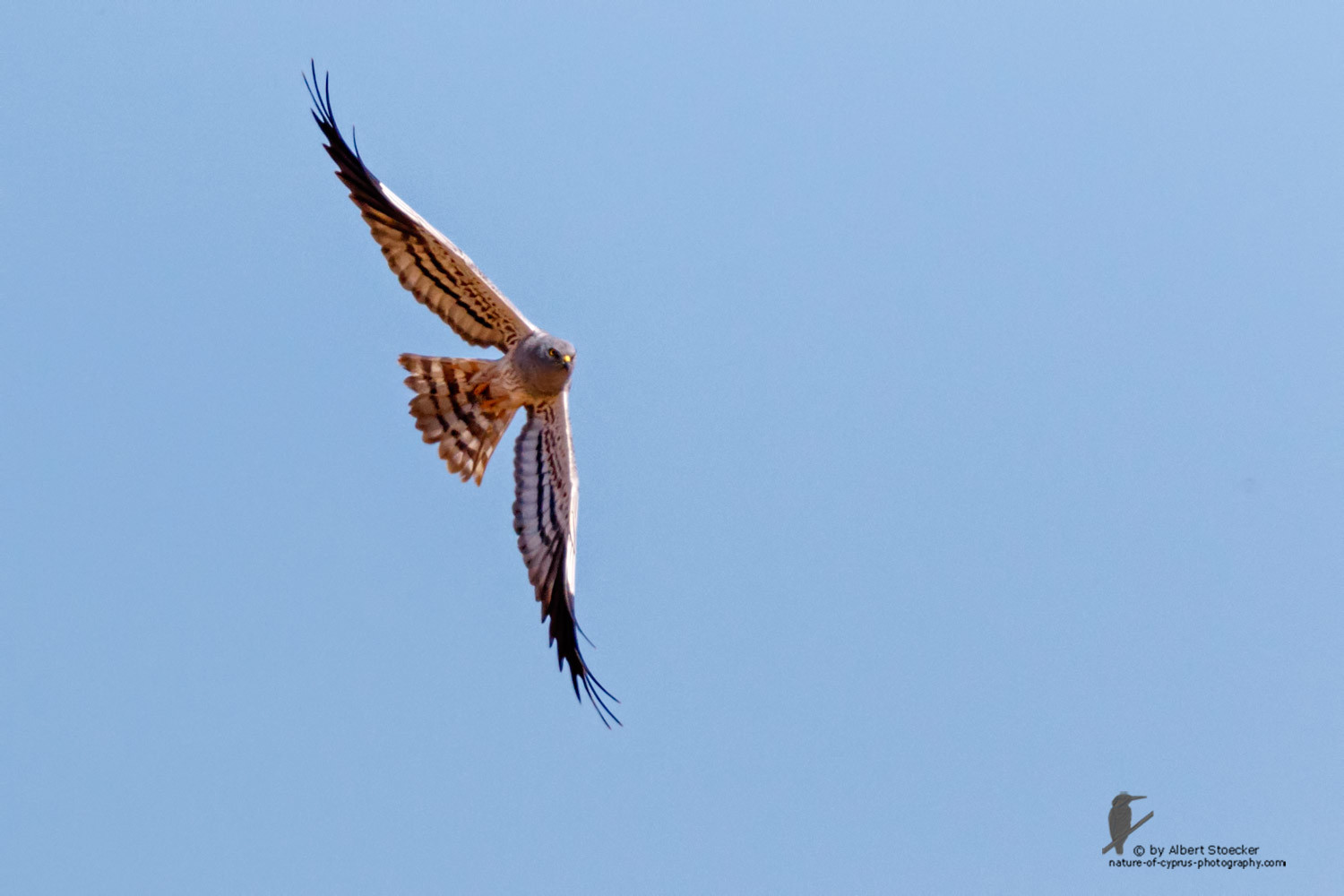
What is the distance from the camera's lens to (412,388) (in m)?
10.6

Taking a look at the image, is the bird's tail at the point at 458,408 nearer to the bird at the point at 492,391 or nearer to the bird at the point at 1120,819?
the bird at the point at 492,391

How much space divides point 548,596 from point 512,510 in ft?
2.30

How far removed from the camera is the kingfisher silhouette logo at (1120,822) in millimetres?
11438

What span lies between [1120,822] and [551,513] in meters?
5.26

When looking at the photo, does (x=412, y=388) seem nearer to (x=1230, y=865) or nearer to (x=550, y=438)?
(x=550, y=438)

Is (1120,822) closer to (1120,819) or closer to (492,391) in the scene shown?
(1120,819)

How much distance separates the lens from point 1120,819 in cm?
1170

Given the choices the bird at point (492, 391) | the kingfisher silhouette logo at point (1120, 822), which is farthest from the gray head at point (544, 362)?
the kingfisher silhouette logo at point (1120, 822)

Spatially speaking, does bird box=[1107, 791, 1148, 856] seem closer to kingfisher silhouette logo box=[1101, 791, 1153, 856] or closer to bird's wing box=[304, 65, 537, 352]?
kingfisher silhouette logo box=[1101, 791, 1153, 856]

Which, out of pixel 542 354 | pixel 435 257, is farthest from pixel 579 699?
pixel 435 257

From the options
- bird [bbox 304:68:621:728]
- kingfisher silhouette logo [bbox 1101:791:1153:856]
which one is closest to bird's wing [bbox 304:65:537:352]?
bird [bbox 304:68:621:728]

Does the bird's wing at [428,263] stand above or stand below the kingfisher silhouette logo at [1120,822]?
above

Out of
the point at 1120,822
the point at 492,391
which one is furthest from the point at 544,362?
the point at 1120,822

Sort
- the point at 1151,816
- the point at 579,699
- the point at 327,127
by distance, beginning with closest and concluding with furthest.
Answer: the point at 327,127 < the point at 579,699 < the point at 1151,816
